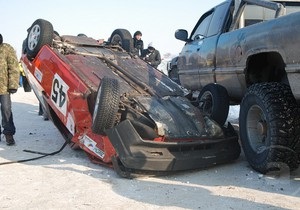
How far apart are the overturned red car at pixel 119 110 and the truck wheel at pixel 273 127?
Answer: 42 centimetres

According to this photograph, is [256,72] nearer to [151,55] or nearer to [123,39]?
[123,39]

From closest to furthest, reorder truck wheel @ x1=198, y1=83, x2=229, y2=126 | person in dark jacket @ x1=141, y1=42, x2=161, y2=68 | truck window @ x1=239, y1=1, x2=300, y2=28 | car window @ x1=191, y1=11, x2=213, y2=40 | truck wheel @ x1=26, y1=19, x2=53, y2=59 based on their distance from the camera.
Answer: truck wheel @ x1=198, y1=83, x2=229, y2=126, truck window @ x1=239, y1=1, x2=300, y2=28, truck wheel @ x1=26, y1=19, x2=53, y2=59, car window @ x1=191, y1=11, x2=213, y2=40, person in dark jacket @ x1=141, y1=42, x2=161, y2=68

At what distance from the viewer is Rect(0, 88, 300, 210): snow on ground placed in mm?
3121

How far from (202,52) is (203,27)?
0.67 m

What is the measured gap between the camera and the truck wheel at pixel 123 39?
6809 millimetres

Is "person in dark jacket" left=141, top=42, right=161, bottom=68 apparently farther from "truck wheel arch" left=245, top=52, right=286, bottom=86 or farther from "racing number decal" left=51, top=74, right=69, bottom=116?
"truck wheel arch" left=245, top=52, right=286, bottom=86

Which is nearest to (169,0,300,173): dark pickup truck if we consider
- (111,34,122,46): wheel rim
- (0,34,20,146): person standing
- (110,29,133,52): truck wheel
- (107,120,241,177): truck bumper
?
(107,120,241,177): truck bumper

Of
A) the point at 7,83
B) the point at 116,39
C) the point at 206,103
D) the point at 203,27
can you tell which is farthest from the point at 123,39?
the point at 206,103

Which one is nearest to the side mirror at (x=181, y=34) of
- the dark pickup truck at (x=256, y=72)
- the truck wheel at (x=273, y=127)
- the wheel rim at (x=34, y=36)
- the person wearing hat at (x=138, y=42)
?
the dark pickup truck at (x=256, y=72)

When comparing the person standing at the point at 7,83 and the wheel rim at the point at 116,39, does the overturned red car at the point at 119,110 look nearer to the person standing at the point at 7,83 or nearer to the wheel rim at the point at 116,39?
the person standing at the point at 7,83

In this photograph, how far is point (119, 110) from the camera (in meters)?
4.24

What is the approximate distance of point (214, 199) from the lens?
10.6 ft

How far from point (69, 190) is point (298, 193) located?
2.10m

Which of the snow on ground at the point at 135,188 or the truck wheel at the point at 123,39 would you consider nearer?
the snow on ground at the point at 135,188
